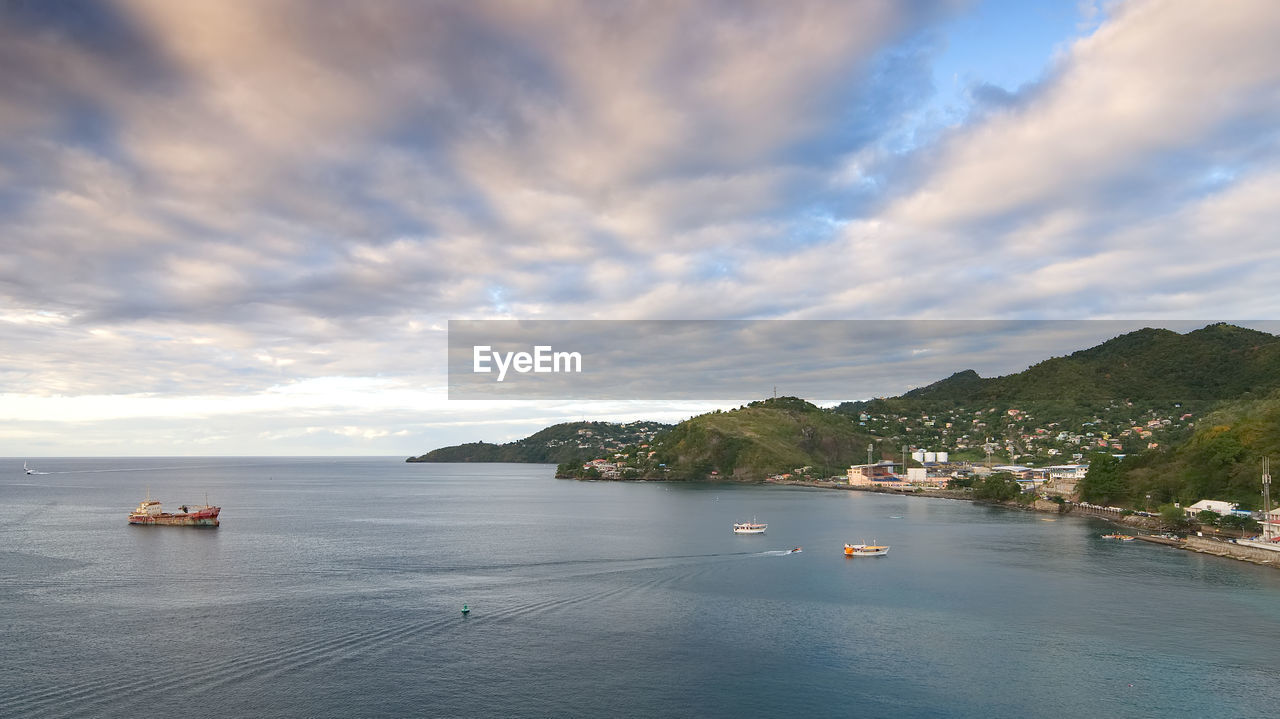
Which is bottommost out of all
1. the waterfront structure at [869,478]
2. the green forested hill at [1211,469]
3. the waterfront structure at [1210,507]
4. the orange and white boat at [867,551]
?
the orange and white boat at [867,551]

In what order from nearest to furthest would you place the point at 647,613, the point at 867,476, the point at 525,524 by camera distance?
1. the point at 647,613
2. the point at 525,524
3. the point at 867,476

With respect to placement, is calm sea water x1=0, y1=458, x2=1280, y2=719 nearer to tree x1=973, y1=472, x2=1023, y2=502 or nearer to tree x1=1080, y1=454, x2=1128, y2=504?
tree x1=1080, y1=454, x2=1128, y2=504

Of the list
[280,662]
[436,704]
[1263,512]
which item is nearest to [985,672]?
[436,704]

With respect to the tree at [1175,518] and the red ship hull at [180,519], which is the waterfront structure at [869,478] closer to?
the tree at [1175,518]

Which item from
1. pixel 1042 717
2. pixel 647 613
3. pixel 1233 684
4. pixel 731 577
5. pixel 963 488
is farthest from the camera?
pixel 963 488

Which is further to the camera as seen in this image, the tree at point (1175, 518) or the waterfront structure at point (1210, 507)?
the tree at point (1175, 518)

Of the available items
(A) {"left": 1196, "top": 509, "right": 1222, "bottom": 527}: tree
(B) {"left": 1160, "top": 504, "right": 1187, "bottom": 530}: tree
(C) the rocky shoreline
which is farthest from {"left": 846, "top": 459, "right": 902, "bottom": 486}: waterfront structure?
(A) {"left": 1196, "top": 509, "right": 1222, "bottom": 527}: tree

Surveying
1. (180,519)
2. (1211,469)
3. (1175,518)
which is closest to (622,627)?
(1175,518)

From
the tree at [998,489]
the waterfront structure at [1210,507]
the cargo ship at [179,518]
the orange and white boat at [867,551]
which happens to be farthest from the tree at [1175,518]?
the cargo ship at [179,518]

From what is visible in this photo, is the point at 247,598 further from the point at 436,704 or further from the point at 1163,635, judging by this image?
the point at 1163,635
